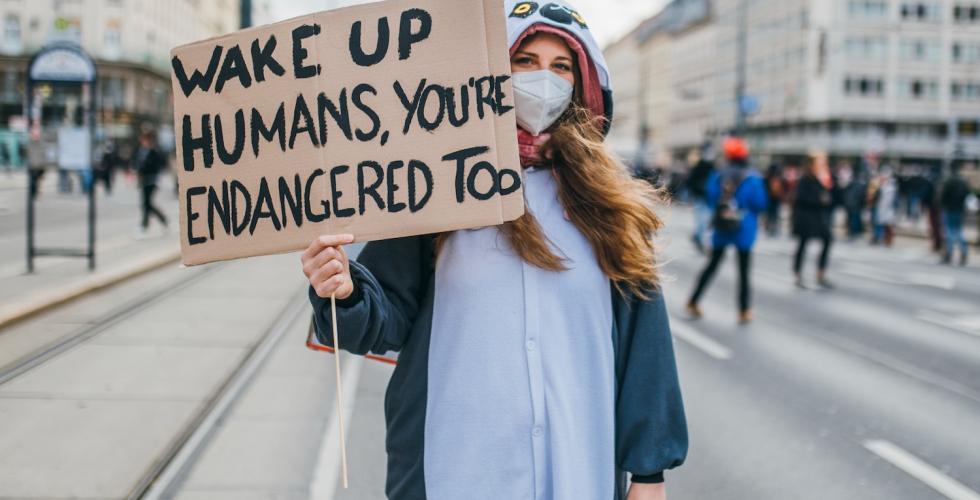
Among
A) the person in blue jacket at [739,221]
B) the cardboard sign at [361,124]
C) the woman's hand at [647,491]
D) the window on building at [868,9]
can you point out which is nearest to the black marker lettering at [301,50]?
the cardboard sign at [361,124]

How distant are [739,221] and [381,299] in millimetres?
7779

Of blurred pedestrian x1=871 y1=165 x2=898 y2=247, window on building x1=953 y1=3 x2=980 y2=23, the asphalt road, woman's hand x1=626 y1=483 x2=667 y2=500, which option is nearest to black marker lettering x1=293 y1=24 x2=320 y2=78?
the asphalt road

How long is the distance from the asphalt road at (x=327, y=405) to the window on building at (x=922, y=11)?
2520 inches

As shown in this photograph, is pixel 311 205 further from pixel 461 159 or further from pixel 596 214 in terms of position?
pixel 596 214

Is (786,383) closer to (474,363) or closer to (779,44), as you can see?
(474,363)

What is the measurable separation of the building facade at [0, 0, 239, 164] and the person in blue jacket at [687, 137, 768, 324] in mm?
34733

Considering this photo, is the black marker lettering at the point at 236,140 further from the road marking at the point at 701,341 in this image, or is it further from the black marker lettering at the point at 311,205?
the road marking at the point at 701,341

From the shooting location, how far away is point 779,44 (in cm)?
7156

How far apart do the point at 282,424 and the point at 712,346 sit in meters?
4.26

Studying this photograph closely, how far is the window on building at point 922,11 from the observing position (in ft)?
→ 217

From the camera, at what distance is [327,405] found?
18.5ft

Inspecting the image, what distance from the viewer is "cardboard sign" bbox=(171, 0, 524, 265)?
6.51ft

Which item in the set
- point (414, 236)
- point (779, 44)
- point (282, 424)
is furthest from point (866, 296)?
point (779, 44)

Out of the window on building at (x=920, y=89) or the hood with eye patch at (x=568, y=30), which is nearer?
the hood with eye patch at (x=568, y=30)
